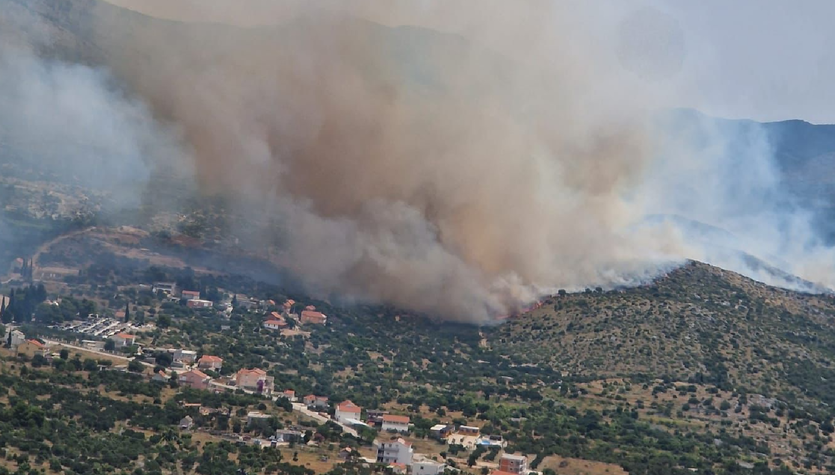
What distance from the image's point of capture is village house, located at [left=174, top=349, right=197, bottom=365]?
191ft

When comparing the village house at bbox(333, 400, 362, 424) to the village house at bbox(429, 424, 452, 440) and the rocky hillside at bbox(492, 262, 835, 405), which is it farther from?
the rocky hillside at bbox(492, 262, 835, 405)

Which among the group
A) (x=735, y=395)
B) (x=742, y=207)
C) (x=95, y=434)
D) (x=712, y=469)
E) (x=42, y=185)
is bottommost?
(x=95, y=434)

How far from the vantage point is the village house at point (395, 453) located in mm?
50125

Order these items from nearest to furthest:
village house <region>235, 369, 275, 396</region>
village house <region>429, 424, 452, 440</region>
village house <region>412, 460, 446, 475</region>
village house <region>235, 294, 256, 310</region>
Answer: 1. village house <region>412, 460, 446, 475</region>
2. village house <region>429, 424, 452, 440</region>
3. village house <region>235, 369, 275, 396</region>
4. village house <region>235, 294, 256, 310</region>

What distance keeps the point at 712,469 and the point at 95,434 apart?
21.9 m

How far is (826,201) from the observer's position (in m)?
107

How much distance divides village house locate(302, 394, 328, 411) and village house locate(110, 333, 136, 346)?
26.0ft

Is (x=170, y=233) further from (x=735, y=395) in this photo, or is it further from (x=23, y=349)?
(x=735, y=395)

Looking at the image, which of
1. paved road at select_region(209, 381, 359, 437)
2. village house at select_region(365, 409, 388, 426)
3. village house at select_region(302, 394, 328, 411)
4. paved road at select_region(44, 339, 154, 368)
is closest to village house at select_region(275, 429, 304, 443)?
paved road at select_region(209, 381, 359, 437)

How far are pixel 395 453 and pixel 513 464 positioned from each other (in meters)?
4.20

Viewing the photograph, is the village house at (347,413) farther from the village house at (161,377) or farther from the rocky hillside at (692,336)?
the rocky hillside at (692,336)

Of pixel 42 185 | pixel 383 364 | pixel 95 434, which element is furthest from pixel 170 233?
pixel 95 434

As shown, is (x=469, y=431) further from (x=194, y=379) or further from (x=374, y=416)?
(x=194, y=379)

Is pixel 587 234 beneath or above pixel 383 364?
above
